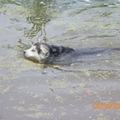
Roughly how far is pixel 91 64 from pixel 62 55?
43.8 inches

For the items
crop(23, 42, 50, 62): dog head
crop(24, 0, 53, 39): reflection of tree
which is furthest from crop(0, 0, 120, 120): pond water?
crop(23, 42, 50, 62): dog head

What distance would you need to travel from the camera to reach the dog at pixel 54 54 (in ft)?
18.4

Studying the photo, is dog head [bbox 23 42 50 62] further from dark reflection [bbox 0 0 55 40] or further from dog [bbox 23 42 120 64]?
dark reflection [bbox 0 0 55 40]

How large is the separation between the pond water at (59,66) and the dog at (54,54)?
23cm

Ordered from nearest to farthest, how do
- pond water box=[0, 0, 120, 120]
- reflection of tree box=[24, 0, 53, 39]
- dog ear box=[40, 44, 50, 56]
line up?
1. pond water box=[0, 0, 120, 120]
2. dog ear box=[40, 44, 50, 56]
3. reflection of tree box=[24, 0, 53, 39]

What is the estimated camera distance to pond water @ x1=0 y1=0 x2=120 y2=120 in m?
3.58

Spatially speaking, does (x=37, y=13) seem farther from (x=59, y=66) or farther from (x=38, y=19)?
(x=59, y=66)

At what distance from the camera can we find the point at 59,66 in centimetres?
527

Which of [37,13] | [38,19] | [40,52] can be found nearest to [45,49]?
[40,52]

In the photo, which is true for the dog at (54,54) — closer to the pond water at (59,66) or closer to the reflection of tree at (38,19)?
the pond water at (59,66)

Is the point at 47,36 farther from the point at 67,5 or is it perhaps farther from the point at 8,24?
the point at 67,5

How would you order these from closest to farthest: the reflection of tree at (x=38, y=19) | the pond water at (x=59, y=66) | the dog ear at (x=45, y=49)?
the pond water at (x=59, y=66), the dog ear at (x=45, y=49), the reflection of tree at (x=38, y=19)

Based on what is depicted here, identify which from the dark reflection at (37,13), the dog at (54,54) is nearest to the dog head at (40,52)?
the dog at (54,54)

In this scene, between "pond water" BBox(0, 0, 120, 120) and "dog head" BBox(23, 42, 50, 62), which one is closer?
"pond water" BBox(0, 0, 120, 120)
